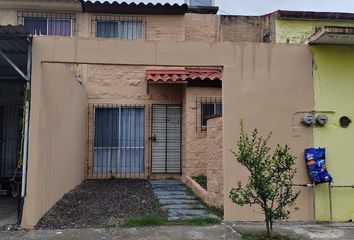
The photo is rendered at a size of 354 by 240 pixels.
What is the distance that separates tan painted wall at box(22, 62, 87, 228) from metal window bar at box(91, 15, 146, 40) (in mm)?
3390

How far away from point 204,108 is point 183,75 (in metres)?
1.20

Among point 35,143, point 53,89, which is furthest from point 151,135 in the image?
point 35,143

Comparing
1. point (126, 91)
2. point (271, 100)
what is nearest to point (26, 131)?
point (271, 100)

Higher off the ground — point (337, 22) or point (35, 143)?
point (337, 22)

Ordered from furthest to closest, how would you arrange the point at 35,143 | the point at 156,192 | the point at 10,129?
1. the point at 10,129
2. the point at 156,192
3. the point at 35,143

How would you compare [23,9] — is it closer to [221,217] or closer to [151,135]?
[151,135]

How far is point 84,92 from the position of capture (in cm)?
1366

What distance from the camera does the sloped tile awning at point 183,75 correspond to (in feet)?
42.0

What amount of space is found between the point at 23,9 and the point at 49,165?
324 inches

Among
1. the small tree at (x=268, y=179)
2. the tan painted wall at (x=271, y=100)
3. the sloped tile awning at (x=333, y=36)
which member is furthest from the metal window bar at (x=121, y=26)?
the small tree at (x=268, y=179)

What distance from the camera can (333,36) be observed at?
7.88m

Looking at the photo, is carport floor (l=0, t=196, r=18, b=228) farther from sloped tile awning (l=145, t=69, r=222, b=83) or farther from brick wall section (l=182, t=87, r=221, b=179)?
sloped tile awning (l=145, t=69, r=222, b=83)

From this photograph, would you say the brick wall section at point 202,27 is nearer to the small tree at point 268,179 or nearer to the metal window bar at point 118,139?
the metal window bar at point 118,139

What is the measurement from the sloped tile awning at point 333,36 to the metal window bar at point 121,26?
785 centimetres
